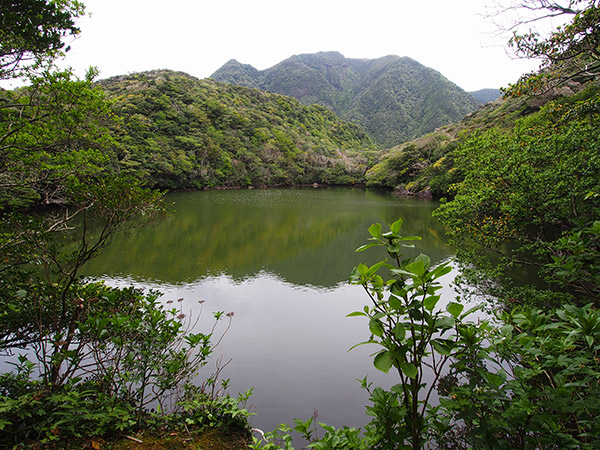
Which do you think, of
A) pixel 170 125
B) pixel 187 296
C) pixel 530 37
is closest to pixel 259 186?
pixel 170 125

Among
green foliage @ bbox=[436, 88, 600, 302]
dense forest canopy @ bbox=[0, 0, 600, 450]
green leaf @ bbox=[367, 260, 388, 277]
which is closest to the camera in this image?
green leaf @ bbox=[367, 260, 388, 277]

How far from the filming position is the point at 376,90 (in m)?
101

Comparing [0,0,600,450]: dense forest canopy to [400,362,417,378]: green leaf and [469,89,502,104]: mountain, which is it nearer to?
[400,362,417,378]: green leaf

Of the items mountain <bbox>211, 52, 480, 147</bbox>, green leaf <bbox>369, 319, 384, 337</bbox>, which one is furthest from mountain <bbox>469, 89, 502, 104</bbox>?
green leaf <bbox>369, 319, 384, 337</bbox>

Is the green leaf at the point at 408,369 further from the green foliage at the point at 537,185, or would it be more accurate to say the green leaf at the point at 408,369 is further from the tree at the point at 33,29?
the tree at the point at 33,29

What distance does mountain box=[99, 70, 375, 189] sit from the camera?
98.2 feet

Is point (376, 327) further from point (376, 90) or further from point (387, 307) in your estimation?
point (376, 90)

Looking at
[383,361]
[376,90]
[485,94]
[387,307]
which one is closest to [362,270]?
[387,307]

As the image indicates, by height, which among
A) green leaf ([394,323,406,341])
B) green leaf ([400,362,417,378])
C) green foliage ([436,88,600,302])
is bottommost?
green leaf ([400,362,417,378])

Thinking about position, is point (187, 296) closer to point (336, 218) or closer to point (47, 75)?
point (47, 75)

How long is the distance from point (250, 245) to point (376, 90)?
103538mm

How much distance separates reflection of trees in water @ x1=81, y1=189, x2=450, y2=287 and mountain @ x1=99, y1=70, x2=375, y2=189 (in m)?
13.1

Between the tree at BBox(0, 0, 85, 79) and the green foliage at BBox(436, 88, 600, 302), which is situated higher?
the tree at BBox(0, 0, 85, 79)

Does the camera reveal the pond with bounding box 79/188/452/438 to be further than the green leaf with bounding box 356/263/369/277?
Yes
